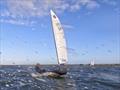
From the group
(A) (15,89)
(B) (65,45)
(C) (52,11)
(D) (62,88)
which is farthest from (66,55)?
(A) (15,89)

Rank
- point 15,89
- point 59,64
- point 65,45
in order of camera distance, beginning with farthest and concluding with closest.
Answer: point 65,45, point 59,64, point 15,89

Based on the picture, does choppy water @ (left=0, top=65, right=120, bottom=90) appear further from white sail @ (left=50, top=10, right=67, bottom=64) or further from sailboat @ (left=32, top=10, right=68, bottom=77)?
white sail @ (left=50, top=10, right=67, bottom=64)

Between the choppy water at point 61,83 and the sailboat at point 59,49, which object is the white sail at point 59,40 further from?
the choppy water at point 61,83

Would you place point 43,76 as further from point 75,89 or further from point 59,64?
point 75,89

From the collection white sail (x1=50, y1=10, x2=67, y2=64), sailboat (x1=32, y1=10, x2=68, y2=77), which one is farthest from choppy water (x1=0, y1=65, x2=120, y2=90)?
white sail (x1=50, y1=10, x2=67, y2=64)

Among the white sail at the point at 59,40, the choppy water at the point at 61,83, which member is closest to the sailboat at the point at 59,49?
the white sail at the point at 59,40

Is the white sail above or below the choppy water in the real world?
above

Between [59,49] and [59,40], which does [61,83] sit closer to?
[59,49]

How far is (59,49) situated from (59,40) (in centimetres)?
190

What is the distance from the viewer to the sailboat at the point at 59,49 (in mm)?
48656

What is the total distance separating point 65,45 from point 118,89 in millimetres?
18662

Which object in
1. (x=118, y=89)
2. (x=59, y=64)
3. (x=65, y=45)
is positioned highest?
(x=65, y=45)

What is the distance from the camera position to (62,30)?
52250 millimetres

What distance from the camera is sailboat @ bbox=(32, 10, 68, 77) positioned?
4866 centimetres
